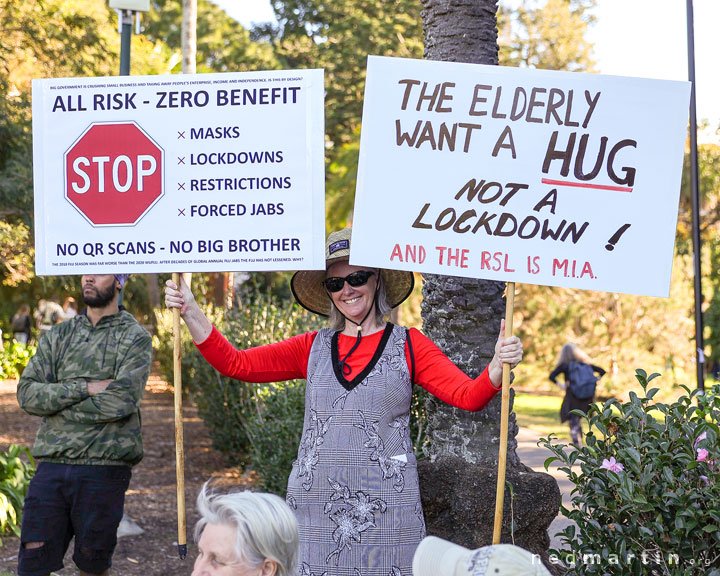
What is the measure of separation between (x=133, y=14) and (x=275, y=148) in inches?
183

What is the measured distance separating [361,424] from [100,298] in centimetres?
195

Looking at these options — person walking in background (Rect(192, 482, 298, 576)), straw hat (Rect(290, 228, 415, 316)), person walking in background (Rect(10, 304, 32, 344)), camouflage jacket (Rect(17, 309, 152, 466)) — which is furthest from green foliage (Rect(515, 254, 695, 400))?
person walking in background (Rect(192, 482, 298, 576))

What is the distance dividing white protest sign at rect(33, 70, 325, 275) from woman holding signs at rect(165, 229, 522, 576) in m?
0.26

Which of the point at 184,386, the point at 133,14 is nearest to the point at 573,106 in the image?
the point at 133,14

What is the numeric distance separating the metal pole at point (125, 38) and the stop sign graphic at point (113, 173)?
362cm

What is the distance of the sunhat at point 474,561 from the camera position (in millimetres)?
1739

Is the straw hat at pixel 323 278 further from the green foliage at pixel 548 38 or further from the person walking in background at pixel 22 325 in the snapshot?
the green foliage at pixel 548 38

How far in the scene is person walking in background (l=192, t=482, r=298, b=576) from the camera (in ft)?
7.31

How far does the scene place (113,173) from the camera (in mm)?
3564

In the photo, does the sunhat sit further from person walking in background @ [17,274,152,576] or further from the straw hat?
person walking in background @ [17,274,152,576]

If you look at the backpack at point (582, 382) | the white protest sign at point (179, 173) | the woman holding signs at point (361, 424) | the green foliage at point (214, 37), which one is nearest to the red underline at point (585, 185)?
the woman holding signs at point (361, 424)

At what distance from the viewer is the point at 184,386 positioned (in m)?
15.1

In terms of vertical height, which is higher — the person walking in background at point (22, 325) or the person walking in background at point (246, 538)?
the person walking in background at point (22, 325)

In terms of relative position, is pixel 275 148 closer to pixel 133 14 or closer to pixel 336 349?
pixel 336 349
